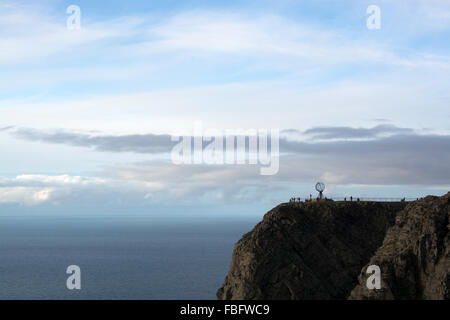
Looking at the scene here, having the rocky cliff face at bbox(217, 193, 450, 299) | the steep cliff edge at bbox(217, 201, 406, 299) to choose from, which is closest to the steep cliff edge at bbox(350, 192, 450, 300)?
the rocky cliff face at bbox(217, 193, 450, 299)

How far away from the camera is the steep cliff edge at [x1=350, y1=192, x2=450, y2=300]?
2175 inches

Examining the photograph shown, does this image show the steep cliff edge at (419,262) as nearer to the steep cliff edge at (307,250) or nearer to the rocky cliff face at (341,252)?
the rocky cliff face at (341,252)

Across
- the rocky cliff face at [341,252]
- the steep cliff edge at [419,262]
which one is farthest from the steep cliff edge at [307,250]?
the steep cliff edge at [419,262]

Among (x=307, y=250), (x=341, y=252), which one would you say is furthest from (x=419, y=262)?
(x=307, y=250)

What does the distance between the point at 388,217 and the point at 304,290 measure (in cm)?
2206

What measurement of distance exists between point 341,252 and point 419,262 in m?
20.8

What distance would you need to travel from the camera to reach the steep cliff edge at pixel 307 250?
69.8 metres

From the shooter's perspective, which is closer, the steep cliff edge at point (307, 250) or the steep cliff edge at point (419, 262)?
the steep cliff edge at point (419, 262)
